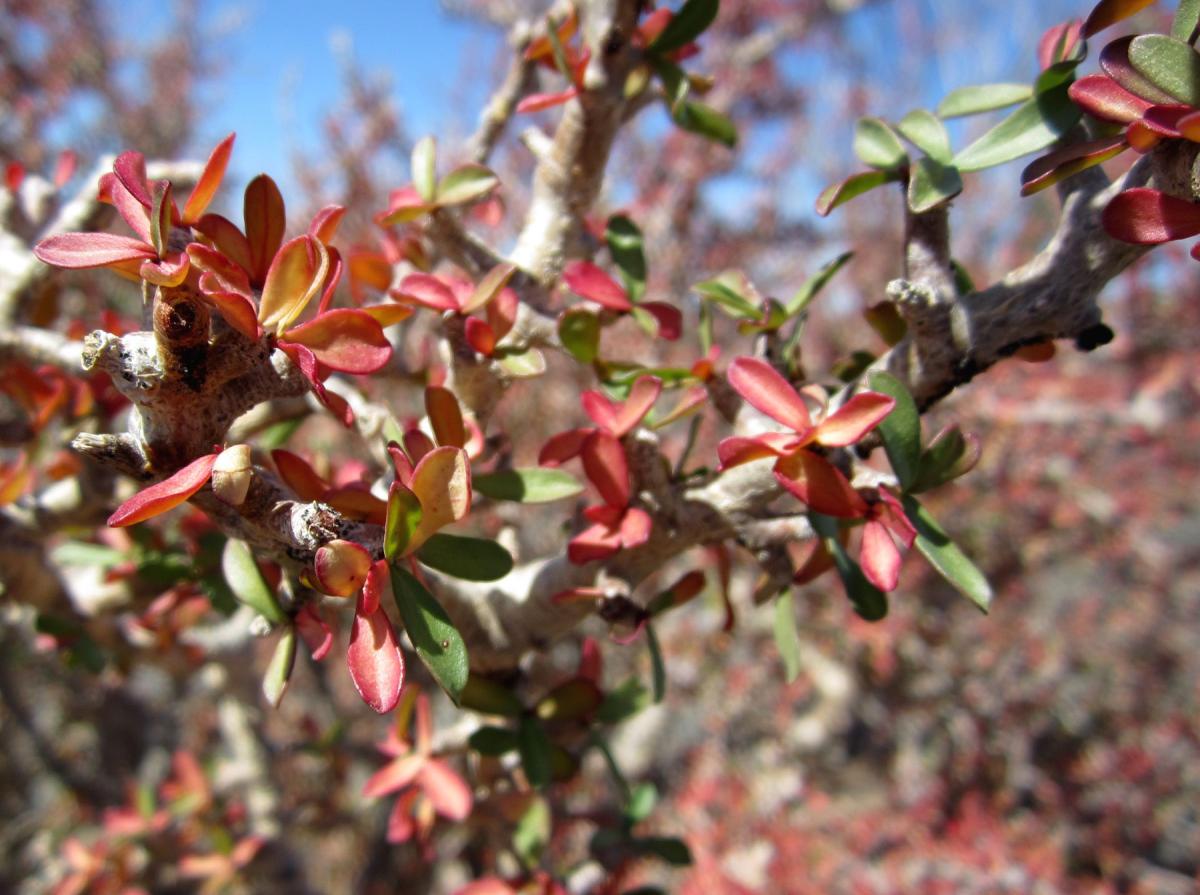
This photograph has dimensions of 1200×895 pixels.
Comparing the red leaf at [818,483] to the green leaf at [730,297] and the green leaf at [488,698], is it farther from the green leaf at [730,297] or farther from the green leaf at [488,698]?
the green leaf at [488,698]

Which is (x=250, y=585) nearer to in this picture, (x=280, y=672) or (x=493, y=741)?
(x=280, y=672)

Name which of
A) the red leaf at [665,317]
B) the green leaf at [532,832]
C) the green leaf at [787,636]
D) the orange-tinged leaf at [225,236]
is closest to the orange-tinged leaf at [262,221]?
the orange-tinged leaf at [225,236]

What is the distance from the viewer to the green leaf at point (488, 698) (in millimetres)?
787

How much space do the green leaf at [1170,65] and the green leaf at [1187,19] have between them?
34 mm

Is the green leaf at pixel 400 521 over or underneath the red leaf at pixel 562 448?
over

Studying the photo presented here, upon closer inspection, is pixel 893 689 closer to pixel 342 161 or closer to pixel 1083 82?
pixel 1083 82

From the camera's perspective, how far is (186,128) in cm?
480

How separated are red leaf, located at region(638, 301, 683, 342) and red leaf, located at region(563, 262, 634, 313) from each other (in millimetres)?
35

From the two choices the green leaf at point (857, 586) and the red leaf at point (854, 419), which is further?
the green leaf at point (857, 586)

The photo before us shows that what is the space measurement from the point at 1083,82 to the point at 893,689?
2.62 metres

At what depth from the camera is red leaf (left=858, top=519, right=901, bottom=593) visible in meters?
0.58

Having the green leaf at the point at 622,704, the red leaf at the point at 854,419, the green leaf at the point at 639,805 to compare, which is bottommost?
the green leaf at the point at 639,805

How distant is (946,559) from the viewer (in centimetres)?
58

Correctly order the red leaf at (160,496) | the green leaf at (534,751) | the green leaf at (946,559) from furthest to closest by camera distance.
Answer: the green leaf at (534,751) < the green leaf at (946,559) < the red leaf at (160,496)
